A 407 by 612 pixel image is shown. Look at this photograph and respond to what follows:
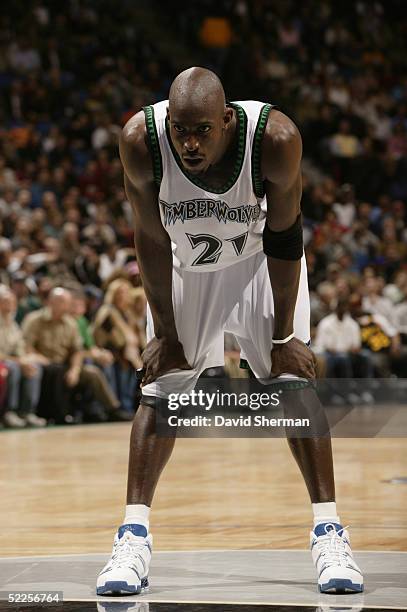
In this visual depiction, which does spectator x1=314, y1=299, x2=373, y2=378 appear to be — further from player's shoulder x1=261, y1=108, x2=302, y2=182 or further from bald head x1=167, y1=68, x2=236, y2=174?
bald head x1=167, y1=68, x2=236, y2=174

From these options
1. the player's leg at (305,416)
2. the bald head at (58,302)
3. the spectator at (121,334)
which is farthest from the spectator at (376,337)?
the player's leg at (305,416)

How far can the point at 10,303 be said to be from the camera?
10.6 meters

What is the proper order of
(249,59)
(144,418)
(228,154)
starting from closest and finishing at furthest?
(228,154)
(144,418)
(249,59)

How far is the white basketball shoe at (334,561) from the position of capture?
11.8 ft

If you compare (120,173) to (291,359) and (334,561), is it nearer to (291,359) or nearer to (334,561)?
(291,359)

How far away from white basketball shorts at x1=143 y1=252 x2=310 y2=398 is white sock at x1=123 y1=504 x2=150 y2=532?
375 millimetres

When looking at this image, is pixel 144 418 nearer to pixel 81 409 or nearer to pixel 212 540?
pixel 212 540

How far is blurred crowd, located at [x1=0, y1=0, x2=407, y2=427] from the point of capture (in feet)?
37.3

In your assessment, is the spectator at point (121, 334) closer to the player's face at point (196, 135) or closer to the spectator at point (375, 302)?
the spectator at point (375, 302)

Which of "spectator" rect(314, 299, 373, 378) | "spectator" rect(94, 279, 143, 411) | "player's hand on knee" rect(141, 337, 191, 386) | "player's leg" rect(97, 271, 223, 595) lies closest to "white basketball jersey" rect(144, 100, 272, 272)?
"player's leg" rect(97, 271, 223, 595)

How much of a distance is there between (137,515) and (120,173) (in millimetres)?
11404

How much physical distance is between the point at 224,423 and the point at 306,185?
13.1m

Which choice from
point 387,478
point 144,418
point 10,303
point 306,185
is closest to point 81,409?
point 10,303

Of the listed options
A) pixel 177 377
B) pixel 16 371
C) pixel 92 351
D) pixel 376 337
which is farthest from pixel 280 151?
pixel 376 337
